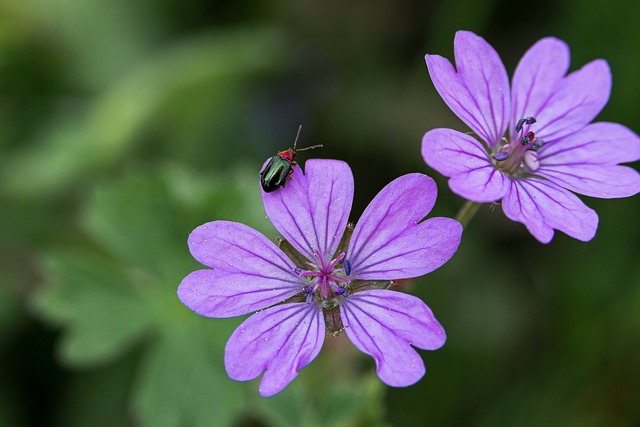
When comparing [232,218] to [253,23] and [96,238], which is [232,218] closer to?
[96,238]

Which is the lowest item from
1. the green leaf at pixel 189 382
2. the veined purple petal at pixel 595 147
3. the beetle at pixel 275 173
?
the green leaf at pixel 189 382

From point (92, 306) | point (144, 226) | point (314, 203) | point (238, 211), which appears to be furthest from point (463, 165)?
point (92, 306)

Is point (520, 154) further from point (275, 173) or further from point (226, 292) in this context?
point (226, 292)

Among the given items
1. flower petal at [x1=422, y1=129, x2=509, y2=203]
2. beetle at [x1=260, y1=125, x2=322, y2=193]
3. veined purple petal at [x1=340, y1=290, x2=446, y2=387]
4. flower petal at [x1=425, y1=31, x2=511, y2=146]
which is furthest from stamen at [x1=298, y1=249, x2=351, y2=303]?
flower petal at [x1=425, y1=31, x2=511, y2=146]

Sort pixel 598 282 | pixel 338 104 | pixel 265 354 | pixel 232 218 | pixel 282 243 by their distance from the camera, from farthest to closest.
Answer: pixel 338 104 < pixel 598 282 < pixel 232 218 < pixel 282 243 < pixel 265 354

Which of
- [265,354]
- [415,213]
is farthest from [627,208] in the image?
[265,354]

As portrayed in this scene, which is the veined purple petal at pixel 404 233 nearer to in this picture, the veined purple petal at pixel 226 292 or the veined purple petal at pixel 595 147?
→ the veined purple petal at pixel 226 292

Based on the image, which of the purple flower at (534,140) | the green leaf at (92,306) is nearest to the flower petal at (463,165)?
the purple flower at (534,140)
